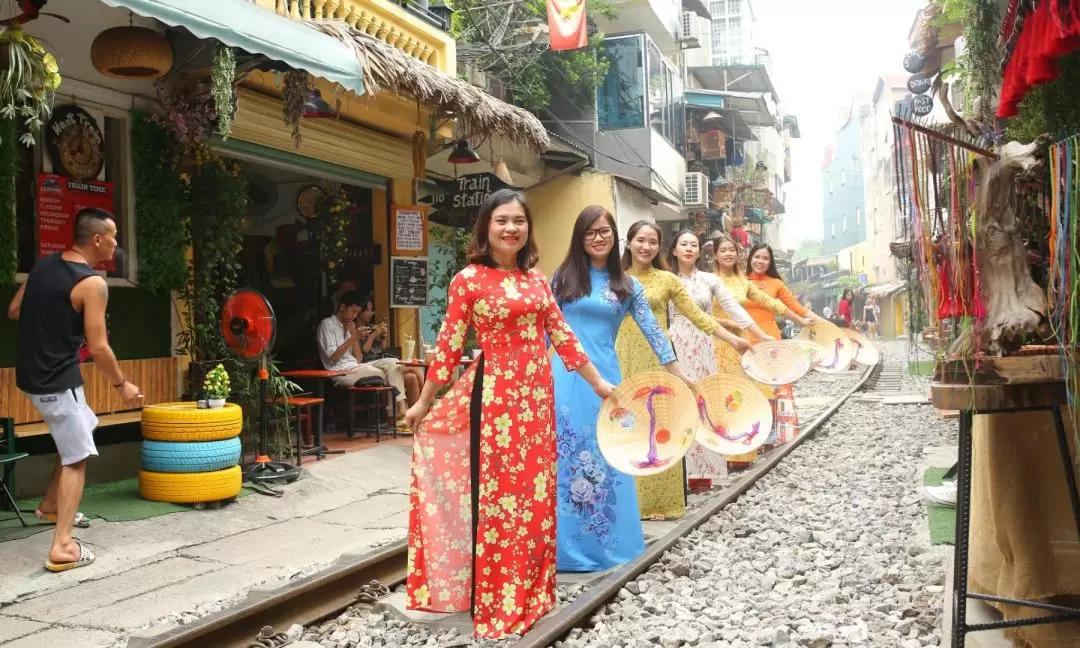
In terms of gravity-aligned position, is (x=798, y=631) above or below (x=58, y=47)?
below

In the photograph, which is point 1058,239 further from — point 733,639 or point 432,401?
point 432,401

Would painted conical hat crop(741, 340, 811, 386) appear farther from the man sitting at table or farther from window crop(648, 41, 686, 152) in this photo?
window crop(648, 41, 686, 152)

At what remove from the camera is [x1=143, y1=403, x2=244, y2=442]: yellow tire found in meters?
6.90

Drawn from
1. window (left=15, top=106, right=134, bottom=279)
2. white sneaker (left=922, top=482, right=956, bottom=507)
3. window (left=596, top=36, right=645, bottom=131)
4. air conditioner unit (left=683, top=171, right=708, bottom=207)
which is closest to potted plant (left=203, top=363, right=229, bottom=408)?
window (left=15, top=106, right=134, bottom=279)

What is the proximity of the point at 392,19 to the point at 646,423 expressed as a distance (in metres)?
7.05

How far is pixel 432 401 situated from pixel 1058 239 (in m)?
2.56

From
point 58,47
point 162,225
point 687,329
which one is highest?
point 58,47

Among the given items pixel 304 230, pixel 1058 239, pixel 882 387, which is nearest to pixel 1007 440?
pixel 1058 239

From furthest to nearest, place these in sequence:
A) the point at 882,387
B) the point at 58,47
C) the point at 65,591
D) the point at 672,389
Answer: the point at 882,387, the point at 58,47, the point at 65,591, the point at 672,389

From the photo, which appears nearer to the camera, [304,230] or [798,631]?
[798,631]

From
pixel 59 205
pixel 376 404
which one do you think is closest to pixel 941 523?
pixel 376 404

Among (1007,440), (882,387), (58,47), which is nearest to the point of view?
(1007,440)

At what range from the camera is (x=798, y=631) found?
427 cm

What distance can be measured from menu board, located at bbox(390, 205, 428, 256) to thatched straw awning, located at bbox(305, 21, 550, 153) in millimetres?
1607
